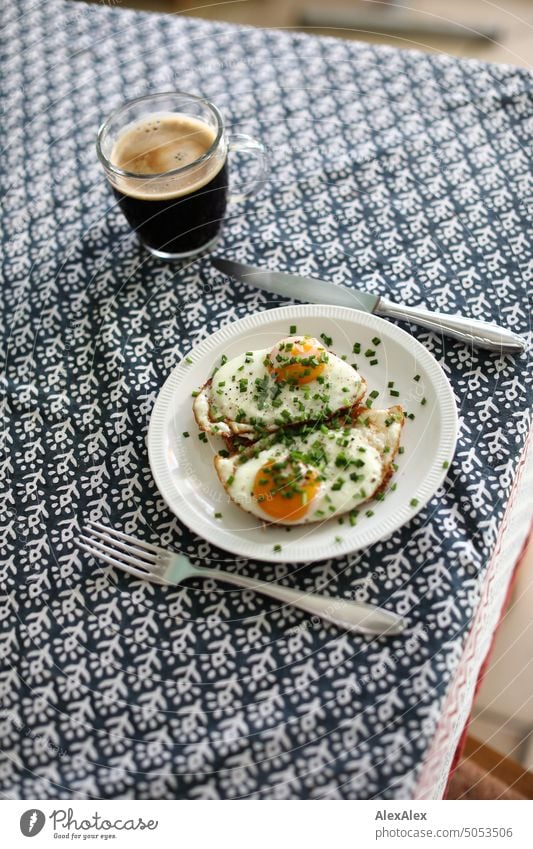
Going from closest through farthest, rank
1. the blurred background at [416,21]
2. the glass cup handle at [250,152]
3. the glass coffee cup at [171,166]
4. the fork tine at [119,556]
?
1. the fork tine at [119,556]
2. the glass coffee cup at [171,166]
3. the glass cup handle at [250,152]
4. the blurred background at [416,21]

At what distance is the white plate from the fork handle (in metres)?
0.05

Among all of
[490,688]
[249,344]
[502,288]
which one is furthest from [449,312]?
[490,688]

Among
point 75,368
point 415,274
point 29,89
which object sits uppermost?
point 29,89

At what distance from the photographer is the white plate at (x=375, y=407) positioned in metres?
0.86

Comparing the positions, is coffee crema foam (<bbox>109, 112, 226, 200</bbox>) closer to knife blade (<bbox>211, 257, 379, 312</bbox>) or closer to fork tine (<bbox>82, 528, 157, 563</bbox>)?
knife blade (<bbox>211, 257, 379, 312</bbox>)

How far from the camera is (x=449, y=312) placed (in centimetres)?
110

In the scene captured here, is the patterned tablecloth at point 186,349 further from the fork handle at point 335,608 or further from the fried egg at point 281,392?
the fried egg at point 281,392

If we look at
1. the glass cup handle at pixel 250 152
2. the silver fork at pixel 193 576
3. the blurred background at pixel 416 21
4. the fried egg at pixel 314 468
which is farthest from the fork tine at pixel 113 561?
the blurred background at pixel 416 21

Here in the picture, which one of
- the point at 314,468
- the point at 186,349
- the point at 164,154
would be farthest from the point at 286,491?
the point at 164,154

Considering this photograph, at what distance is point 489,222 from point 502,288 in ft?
0.49

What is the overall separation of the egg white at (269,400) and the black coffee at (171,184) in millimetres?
339

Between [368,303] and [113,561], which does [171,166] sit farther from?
[113,561]

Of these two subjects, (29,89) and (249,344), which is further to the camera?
(29,89)

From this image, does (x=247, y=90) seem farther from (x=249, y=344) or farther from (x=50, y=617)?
(x=50, y=617)
